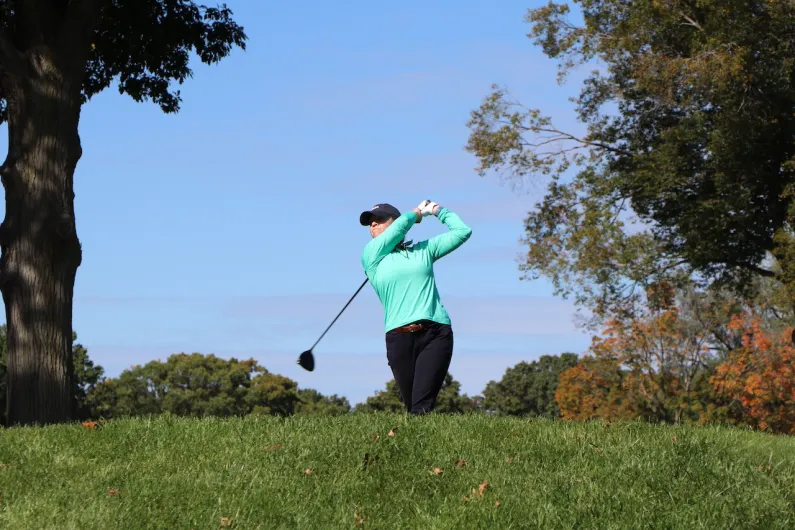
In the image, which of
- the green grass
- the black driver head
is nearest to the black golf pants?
the green grass

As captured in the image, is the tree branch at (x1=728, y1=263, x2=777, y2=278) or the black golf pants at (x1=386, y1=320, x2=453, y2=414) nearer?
the black golf pants at (x1=386, y1=320, x2=453, y2=414)

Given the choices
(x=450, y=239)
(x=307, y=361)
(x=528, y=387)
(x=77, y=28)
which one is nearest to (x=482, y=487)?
(x=450, y=239)

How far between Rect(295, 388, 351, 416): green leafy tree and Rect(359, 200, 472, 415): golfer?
61212 mm

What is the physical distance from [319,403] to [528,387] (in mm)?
20879

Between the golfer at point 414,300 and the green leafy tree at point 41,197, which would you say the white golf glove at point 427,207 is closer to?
the golfer at point 414,300

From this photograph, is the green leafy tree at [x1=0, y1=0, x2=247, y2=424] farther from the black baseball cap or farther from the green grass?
the black baseball cap

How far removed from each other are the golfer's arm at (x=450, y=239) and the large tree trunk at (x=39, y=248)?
6.61 metres

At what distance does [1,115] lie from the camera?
1923cm

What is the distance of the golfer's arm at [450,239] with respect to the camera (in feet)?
31.6

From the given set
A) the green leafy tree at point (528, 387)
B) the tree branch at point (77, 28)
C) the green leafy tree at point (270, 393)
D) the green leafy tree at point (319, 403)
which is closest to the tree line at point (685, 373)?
the green leafy tree at point (270, 393)

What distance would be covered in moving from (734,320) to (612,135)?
19506mm

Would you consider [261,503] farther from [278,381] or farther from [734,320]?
[278,381]

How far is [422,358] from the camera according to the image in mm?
9398

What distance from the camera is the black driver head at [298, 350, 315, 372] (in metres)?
11.2
